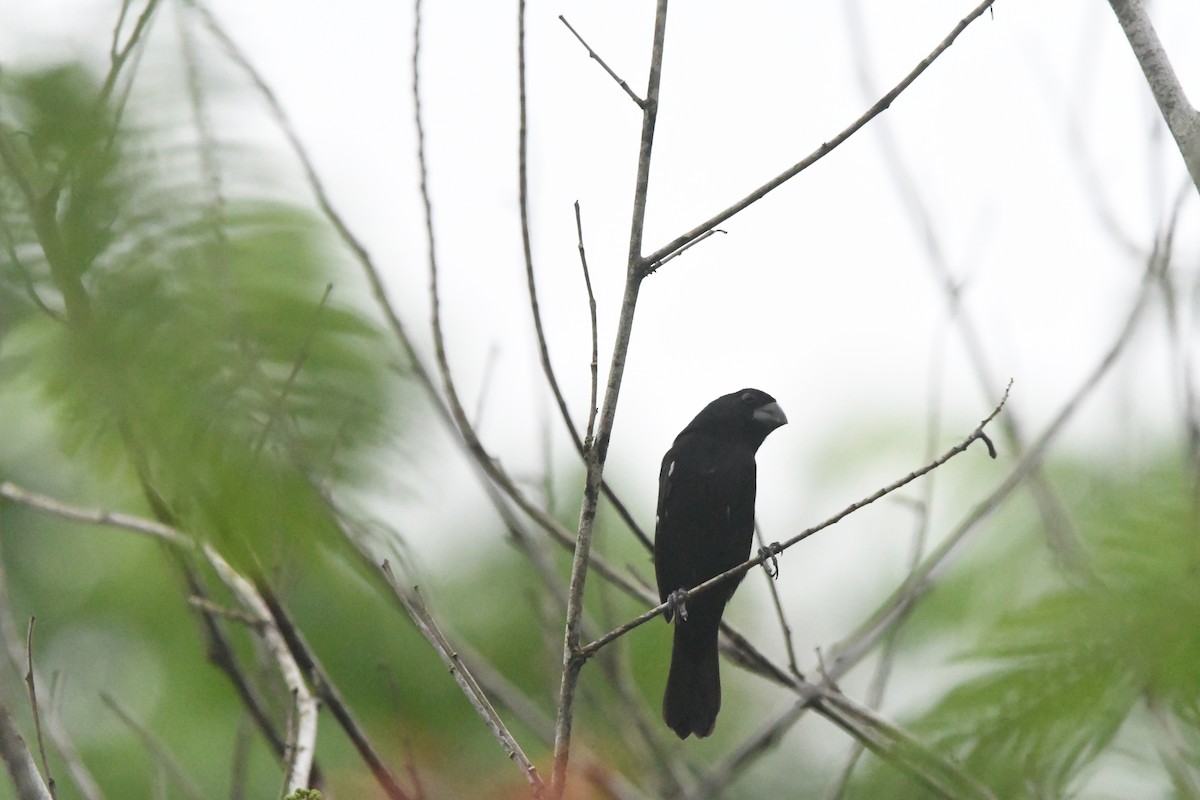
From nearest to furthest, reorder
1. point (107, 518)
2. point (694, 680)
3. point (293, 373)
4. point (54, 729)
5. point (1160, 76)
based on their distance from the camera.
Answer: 1. point (293, 373)
2. point (1160, 76)
3. point (107, 518)
4. point (54, 729)
5. point (694, 680)

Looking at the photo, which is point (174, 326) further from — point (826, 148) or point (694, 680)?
point (694, 680)

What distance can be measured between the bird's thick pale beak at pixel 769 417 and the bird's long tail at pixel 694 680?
2.88 feet

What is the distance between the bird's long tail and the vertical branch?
2264 mm

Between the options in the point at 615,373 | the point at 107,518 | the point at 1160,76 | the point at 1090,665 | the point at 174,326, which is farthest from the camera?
the point at 107,518

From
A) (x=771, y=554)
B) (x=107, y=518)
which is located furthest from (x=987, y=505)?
(x=107, y=518)

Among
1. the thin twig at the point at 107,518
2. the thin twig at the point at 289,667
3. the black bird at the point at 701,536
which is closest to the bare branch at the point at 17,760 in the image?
the thin twig at the point at 289,667

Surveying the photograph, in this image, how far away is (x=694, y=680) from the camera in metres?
4.90

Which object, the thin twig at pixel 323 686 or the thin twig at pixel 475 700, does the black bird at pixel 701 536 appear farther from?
the thin twig at pixel 475 700

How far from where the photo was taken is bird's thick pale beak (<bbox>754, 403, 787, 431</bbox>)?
17.0 ft

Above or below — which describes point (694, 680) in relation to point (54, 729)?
below

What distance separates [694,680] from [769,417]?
3.75ft

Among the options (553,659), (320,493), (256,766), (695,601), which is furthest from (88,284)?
(256,766)

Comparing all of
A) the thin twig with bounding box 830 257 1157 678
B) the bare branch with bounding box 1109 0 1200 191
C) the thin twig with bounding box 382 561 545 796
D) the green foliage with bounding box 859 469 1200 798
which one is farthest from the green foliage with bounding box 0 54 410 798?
the thin twig with bounding box 830 257 1157 678

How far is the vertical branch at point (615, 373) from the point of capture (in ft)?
8.28
